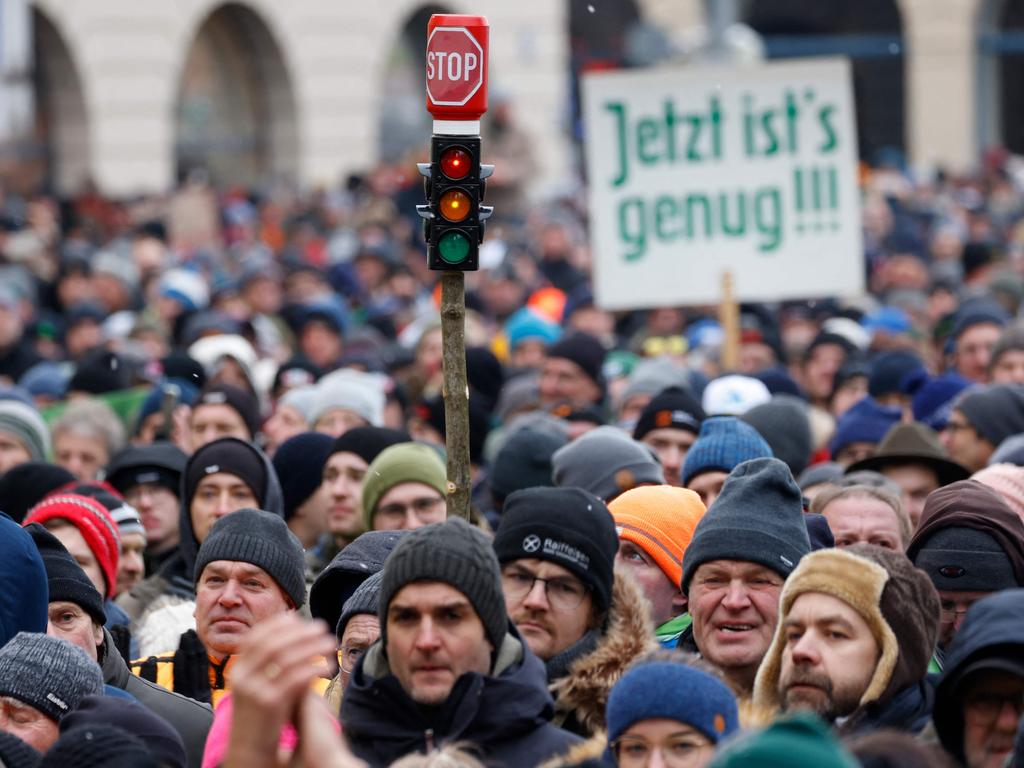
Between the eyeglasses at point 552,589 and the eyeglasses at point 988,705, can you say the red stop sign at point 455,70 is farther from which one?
the eyeglasses at point 988,705

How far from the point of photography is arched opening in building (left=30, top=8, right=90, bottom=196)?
3103 centimetres

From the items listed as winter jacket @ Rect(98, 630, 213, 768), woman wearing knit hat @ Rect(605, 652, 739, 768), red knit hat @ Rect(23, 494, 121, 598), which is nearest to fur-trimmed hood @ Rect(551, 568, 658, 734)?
woman wearing knit hat @ Rect(605, 652, 739, 768)

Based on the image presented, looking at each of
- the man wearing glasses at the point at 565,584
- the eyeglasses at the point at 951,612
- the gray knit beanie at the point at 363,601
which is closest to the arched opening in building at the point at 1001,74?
the eyeglasses at the point at 951,612

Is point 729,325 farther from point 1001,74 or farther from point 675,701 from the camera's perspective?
point 1001,74

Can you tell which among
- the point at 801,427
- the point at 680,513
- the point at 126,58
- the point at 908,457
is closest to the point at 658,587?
the point at 680,513

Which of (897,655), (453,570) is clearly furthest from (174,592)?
(897,655)

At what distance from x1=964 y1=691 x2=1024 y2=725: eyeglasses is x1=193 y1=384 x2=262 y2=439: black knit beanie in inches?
205

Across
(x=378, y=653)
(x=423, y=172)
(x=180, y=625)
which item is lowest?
(x=180, y=625)

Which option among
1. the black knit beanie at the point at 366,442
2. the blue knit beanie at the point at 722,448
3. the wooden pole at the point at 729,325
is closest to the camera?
the blue knit beanie at the point at 722,448

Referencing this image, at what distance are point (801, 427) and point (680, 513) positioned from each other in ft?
8.35

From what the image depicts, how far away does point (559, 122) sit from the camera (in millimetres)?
33094

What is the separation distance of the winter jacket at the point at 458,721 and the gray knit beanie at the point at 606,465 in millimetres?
2715

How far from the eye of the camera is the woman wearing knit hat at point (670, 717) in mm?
4328

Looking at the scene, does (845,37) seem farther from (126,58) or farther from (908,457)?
(908,457)
